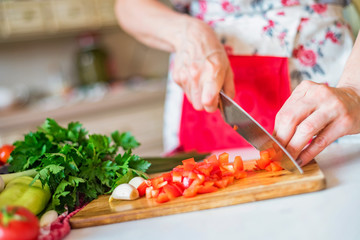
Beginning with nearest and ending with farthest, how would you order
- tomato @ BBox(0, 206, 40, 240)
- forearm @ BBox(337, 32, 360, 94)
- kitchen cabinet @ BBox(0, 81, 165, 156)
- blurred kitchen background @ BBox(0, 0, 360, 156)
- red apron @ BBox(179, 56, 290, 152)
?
1. tomato @ BBox(0, 206, 40, 240)
2. forearm @ BBox(337, 32, 360, 94)
3. red apron @ BBox(179, 56, 290, 152)
4. kitchen cabinet @ BBox(0, 81, 165, 156)
5. blurred kitchen background @ BBox(0, 0, 360, 156)

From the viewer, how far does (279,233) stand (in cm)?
59

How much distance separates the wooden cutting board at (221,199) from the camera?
718mm

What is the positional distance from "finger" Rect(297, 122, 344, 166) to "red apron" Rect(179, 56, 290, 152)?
7.6 inches

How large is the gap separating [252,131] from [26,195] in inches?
18.4

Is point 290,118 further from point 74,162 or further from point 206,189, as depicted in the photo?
point 74,162

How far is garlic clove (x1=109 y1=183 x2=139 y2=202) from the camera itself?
30.7 inches

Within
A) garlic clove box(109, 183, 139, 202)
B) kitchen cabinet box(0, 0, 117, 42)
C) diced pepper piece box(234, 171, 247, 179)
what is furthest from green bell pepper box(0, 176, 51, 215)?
kitchen cabinet box(0, 0, 117, 42)

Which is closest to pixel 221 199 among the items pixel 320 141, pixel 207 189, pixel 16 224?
pixel 207 189

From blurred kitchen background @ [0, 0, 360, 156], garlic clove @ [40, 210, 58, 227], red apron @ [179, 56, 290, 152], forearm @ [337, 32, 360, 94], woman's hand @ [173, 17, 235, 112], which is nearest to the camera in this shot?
garlic clove @ [40, 210, 58, 227]

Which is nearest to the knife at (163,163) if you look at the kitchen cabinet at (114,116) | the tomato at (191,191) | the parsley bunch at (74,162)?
the parsley bunch at (74,162)

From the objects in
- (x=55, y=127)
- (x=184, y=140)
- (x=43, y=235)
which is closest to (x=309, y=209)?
(x=43, y=235)

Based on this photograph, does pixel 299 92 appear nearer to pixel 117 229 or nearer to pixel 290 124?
pixel 290 124

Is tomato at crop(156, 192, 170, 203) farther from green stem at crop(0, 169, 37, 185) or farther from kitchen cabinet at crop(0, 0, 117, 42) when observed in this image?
kitchen cabinet at crop(0, 0, 117, 42)

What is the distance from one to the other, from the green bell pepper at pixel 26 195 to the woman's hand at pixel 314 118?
1.55 feet
